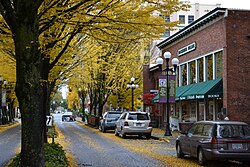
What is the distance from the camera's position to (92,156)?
52.3ft

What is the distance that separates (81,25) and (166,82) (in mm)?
17324

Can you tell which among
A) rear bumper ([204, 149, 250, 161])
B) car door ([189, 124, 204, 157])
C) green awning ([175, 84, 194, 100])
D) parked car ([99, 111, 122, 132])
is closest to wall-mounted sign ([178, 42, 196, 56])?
green awning ([175, 84, 194, 100])

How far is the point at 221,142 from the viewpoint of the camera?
40.9 feet

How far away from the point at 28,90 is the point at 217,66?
2077cm

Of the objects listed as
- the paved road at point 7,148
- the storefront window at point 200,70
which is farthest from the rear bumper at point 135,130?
the paved road at point 7,148

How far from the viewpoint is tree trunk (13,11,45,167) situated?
727 centimetres

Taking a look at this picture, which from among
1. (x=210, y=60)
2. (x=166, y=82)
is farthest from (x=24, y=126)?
(x=210, y=60)

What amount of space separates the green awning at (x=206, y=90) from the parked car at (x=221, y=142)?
11.9 meters

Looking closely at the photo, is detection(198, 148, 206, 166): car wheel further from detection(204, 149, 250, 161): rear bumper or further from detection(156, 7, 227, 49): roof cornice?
detection(156, 7, 227, 49): roof cornice

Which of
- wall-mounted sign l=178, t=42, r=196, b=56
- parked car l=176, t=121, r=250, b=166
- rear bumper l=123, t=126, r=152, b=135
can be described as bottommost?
rear bumper l=123, t=126, r=152, b=135

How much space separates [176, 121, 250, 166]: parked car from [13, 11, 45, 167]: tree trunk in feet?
21.8

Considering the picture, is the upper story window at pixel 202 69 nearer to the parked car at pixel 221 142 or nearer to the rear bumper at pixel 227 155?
the parked car at pixel 221 142

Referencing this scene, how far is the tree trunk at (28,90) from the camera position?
727 cm

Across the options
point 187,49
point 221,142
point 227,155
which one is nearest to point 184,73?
point 187,49
